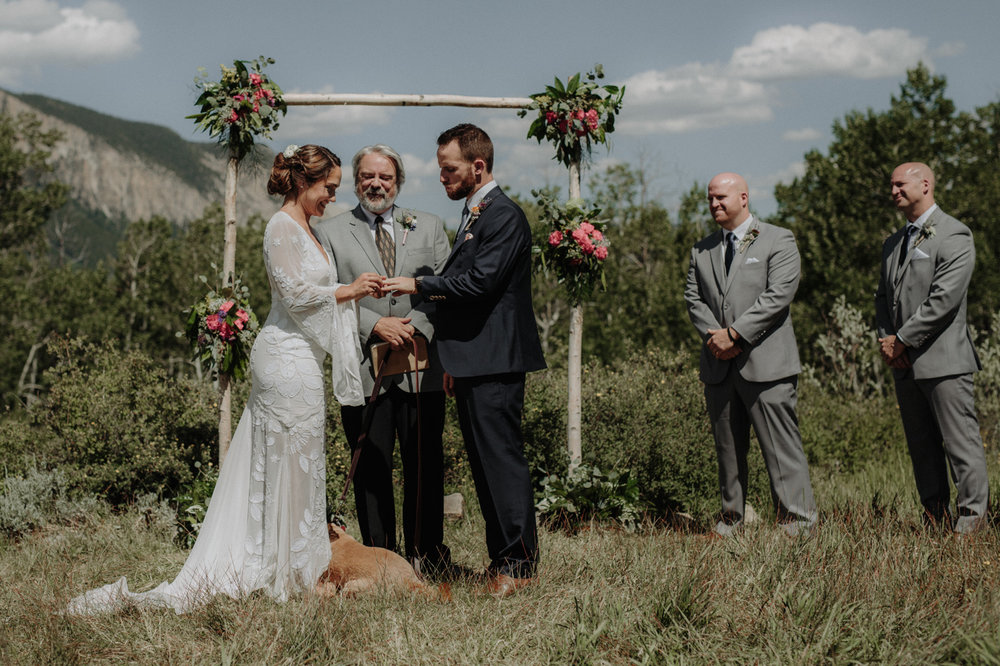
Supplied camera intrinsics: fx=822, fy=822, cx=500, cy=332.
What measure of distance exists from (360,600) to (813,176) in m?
14.6

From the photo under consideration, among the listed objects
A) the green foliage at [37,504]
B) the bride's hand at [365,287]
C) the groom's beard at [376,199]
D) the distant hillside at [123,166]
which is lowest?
the green foliage at [37,504]

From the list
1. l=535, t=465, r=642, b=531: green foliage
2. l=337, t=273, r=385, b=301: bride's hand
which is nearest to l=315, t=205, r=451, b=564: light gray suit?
l=337, t=273, r=385, b=301: bride's hand

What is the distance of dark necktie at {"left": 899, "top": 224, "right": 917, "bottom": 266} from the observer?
16.3 ft

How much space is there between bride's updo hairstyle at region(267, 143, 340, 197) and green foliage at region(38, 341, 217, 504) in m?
2.92

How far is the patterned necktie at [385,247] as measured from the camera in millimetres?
4719

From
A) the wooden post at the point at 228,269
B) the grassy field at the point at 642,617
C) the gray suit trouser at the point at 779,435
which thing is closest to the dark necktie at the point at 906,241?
the gray suit trouser at the point at 779,435

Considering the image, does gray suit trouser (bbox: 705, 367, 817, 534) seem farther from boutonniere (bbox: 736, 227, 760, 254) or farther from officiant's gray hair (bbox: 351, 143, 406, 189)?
officiant's gray hair (bbox: 351, 143, 406, 189)

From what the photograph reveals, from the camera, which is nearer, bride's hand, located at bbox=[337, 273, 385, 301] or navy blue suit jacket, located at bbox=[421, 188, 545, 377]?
navy blue suit jacket, located at bbox=[421, 188, 545, 377]

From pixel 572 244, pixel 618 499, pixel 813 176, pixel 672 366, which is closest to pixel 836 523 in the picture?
pixel 618 499

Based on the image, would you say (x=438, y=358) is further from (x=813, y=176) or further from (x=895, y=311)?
(x=813, y=176)

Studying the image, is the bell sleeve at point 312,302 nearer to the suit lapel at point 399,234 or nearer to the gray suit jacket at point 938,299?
the suit lapel at point 399,234

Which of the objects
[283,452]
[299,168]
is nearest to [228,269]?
[299,168]

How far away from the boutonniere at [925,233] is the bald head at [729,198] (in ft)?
3.30

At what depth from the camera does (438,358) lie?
457 centimetres
